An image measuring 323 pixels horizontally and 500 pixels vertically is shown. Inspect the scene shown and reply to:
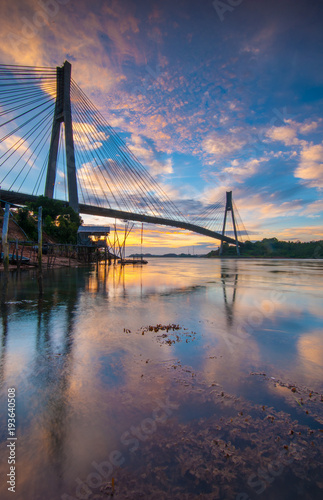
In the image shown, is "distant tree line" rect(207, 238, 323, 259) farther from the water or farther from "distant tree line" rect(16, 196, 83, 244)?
the water

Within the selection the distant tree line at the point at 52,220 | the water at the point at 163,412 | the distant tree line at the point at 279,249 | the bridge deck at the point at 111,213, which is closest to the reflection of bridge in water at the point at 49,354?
the water at the point at 163,412

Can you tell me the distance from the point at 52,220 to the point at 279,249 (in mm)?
122130

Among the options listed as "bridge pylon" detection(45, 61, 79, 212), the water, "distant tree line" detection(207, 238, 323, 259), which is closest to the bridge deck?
"bridge pylon" detection(45, 61, 79, 212)

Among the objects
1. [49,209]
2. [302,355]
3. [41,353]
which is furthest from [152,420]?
[49,209]

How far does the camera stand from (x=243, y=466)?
2.60m

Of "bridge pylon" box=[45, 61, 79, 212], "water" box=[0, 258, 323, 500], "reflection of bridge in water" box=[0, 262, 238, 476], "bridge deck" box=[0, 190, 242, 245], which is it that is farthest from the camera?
"bridge deck" box=[0, 190, 242, 245]

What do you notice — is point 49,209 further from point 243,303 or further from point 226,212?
point 226,212

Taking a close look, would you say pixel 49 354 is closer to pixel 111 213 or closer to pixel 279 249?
pixel 111 213

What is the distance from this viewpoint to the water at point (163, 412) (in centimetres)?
243

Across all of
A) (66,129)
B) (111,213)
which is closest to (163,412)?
(66,129)

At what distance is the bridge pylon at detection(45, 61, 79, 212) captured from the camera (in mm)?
33006

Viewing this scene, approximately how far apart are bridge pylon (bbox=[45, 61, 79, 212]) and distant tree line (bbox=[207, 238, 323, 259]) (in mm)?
94795

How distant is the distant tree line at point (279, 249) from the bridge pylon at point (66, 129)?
9480 cm

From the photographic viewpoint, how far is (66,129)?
109ft
